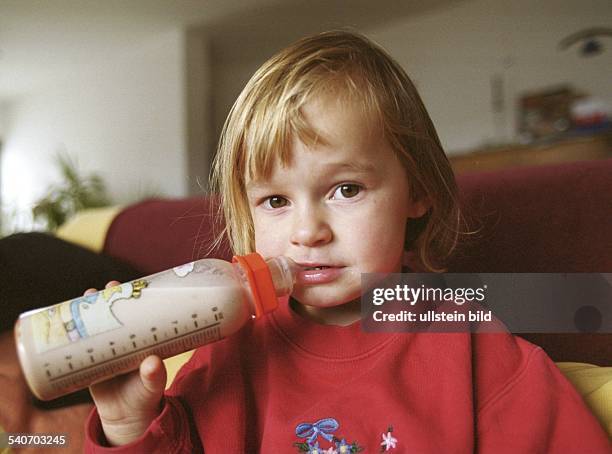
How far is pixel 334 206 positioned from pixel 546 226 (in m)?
0.29

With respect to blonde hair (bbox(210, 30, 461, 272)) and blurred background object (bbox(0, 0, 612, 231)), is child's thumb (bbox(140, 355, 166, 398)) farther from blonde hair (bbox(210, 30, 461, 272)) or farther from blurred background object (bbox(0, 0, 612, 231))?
blurred background object (bbox(0, 0, 612, 231))

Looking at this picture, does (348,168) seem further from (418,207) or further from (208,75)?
(208,75)

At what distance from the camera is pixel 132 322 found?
34cm

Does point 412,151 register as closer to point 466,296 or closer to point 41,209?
point 466,296

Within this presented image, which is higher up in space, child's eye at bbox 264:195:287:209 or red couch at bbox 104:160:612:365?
child's eye at bbox 264:195:287:209

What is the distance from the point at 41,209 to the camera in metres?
1.48

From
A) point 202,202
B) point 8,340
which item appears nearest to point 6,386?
point 8,340

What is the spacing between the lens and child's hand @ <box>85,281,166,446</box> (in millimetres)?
378

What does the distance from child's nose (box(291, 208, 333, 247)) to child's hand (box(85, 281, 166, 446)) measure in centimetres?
15

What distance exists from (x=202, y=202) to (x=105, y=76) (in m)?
0.98

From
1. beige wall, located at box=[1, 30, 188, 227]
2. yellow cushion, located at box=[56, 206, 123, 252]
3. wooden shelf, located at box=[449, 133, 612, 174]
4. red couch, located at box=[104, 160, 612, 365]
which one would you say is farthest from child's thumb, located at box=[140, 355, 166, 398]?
wooden shelf, located at box=[449, 133, 612, 174]

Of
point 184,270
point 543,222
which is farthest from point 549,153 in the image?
point 184,270

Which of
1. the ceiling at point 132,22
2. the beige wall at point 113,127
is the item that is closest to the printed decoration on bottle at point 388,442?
the ceiling at point 132,22

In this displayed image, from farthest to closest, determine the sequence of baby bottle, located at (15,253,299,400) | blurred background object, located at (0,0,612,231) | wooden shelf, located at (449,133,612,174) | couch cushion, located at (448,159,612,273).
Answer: wooden shelf, located at (449,133,612,174)
blurred background object, located at (0,0,612,231)
couch cushion, located at (448,159,612,273)
baby bottle, located at (15,253,299,400)
